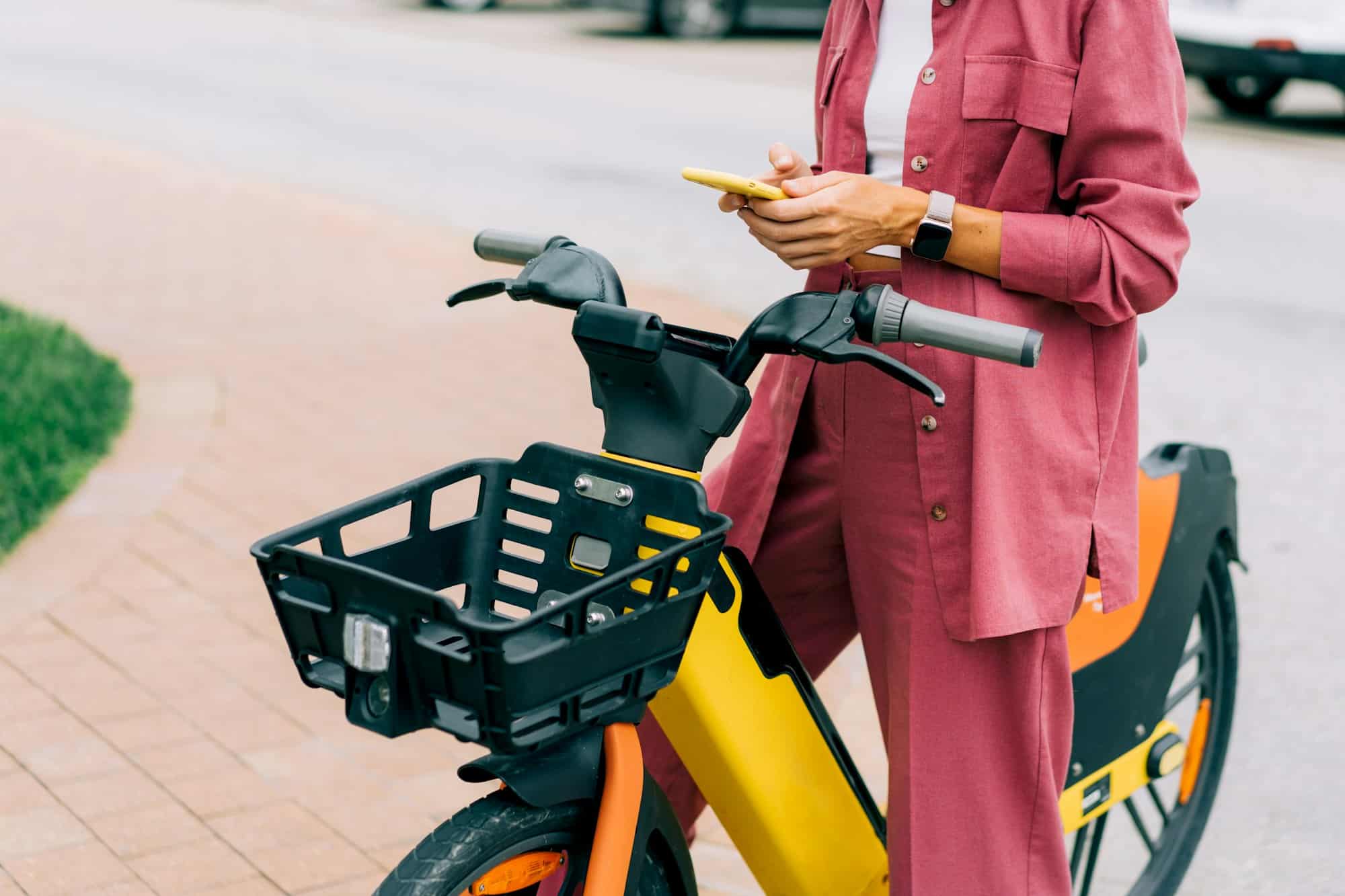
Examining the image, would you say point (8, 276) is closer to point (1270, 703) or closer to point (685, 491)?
point (1270, 703)

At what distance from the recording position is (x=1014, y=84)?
204 centimetres

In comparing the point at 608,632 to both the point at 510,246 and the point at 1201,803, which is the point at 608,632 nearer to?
the point at 510,246

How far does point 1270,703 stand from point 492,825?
2.81m

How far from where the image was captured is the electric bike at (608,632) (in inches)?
65.9

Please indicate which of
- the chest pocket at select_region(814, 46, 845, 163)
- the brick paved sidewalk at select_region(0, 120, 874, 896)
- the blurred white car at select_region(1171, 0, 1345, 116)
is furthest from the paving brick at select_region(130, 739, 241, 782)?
the blurred white car at select_region(1171, 0, 1345, 116)

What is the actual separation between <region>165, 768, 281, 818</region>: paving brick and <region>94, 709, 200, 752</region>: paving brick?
0.60 ft

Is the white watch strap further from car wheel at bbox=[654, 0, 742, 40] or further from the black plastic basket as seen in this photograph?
car wheel at bbox=[654, 0, 742, 40]

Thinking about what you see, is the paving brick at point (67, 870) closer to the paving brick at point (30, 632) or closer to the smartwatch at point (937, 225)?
the paving brick at point (30, 632)

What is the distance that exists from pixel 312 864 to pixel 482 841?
1.46m

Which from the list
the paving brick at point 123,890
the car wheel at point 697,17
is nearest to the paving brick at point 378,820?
the paving brick at point 123,890

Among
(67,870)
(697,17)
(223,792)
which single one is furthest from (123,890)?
(697,17)

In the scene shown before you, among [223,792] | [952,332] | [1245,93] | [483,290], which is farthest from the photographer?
[1245,93]

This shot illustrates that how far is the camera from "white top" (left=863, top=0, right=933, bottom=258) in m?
2.13

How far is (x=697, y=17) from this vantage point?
1650 centimetres
